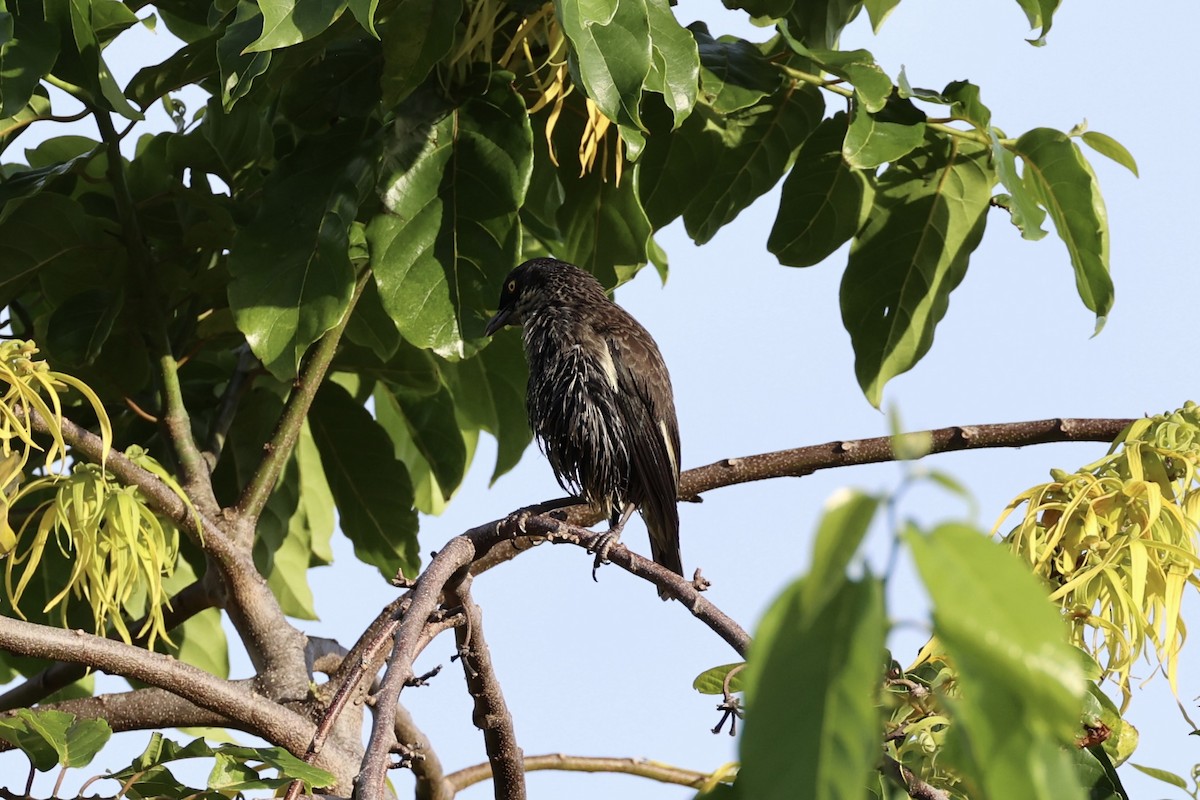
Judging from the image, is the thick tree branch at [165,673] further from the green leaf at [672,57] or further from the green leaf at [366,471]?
the green leaf at [672,57]

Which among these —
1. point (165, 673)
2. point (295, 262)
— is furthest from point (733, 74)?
point (165, 673)

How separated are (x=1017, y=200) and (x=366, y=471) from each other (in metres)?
1.93

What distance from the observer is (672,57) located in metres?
2.48

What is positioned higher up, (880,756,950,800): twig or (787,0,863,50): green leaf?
(787,0,863,50): green leaf

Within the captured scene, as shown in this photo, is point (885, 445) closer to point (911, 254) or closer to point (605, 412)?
point (911, 254)

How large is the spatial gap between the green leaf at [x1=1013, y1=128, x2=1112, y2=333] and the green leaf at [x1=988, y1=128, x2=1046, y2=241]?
6cm

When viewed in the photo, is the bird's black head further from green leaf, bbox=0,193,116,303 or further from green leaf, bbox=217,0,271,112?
green leaf, bbox=217,0,271,112

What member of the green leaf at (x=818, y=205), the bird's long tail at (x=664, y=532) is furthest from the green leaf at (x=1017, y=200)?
the bird's long tail at (x=664, y=532)

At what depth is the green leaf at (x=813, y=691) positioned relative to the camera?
60 centimetres

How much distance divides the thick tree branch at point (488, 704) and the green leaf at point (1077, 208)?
1.73 meters

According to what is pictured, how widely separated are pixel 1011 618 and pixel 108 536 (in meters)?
2.28

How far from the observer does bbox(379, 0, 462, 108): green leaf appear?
2.68m

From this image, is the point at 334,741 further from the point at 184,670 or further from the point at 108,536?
the point at 108,536

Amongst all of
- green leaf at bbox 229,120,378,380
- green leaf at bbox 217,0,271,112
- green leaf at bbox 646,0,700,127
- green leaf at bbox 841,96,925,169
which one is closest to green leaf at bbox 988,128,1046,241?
green leaf at bbox 841,96,925,169
